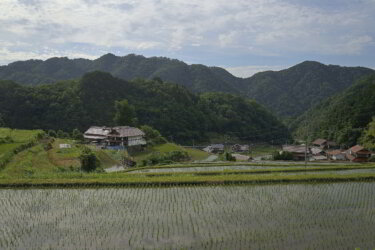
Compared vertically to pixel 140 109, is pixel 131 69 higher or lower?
higher

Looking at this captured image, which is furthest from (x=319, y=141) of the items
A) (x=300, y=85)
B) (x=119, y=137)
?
(x=300, y=85)

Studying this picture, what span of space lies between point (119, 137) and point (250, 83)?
109083 millimetres

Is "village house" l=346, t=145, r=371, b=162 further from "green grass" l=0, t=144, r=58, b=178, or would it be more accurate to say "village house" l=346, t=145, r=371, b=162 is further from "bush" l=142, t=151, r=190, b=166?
"green grass" l=0, t=144, r=58, b=178

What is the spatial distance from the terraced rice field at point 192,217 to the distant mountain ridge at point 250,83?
104541mm

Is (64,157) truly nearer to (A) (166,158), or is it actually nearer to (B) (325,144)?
(A) (166,158)

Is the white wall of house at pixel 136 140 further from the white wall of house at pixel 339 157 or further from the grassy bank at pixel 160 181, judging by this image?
the white wall of house at pixel 339 157

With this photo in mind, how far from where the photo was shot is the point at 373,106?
56.8 meters

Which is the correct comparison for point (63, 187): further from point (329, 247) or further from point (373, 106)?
point (373, 106)

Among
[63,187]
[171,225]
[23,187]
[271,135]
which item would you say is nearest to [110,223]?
[171,225]

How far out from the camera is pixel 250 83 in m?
143

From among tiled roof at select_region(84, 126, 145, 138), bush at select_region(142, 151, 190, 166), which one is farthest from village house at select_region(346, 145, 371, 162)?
tiled roof at select_region(84, 126, 145, 138)

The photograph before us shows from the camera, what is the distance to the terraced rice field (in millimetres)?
7906

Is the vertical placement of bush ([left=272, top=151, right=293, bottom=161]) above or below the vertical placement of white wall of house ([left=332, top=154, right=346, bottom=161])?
above

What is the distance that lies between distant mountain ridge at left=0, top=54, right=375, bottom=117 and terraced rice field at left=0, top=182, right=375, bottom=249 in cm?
10454
